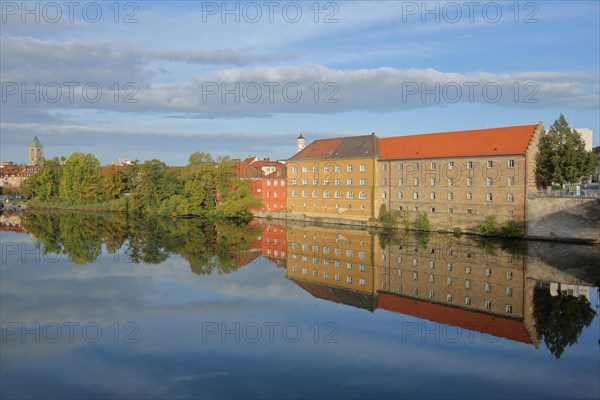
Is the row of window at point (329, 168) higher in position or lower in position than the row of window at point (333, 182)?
higher

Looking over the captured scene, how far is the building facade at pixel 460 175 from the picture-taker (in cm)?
3234

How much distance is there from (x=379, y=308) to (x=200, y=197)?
38917 millimetres

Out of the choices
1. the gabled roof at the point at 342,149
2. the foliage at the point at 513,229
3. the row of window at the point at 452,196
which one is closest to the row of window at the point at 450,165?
the row of window at the point at 452,196

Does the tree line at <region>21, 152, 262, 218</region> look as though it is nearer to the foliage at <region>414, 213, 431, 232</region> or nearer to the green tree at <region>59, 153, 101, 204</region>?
the green tree at <region>59, 153, 101, 204</region>

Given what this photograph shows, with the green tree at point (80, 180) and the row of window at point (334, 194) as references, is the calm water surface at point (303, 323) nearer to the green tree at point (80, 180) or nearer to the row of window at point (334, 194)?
the row of window at point (334, 194)

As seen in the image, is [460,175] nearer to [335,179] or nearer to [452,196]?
[452,196]

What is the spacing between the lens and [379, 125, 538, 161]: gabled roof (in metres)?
33.2

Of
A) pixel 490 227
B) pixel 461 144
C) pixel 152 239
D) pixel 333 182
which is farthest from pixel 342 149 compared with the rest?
pixel 152 239

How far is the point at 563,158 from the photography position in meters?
31.2

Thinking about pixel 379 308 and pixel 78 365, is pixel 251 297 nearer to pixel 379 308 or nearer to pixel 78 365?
pixel 379 308

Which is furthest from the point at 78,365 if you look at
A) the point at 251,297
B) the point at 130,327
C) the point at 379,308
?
the point at 379,308

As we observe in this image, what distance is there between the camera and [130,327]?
13828mm

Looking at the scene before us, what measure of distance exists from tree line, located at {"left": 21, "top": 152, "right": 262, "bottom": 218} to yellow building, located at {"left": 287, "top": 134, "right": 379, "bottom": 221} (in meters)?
5.54

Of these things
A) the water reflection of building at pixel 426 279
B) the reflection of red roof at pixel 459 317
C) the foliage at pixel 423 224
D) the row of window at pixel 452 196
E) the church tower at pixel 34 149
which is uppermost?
the church tower at pixel 34 149
